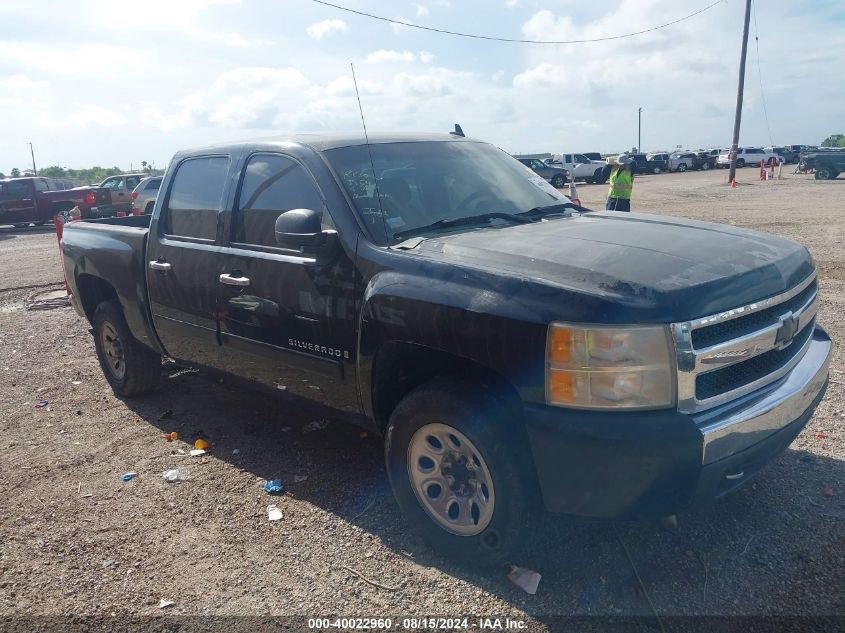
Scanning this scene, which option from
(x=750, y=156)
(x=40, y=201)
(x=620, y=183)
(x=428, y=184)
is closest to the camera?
(x=428, y=184)

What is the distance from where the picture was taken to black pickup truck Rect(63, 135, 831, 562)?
2629 millimetres

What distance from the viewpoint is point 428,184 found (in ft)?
A: 13.1

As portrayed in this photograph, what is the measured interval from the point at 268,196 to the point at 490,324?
181 centimetres

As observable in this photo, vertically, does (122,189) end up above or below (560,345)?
above

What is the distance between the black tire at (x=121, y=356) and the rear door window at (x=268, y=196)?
1.83 metres

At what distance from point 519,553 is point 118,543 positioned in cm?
200

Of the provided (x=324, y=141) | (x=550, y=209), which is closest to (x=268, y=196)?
(x=324, y=141)

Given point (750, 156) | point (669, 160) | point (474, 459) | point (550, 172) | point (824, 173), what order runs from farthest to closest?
point (750, 156)
point (669, 160)
point (550, 172)
point (824, 173)
point (474, 459)

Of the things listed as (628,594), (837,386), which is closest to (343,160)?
(628,594)

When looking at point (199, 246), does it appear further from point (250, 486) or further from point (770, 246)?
point (770, 246)

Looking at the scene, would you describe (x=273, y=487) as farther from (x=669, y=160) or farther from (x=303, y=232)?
(x=669, y=160)

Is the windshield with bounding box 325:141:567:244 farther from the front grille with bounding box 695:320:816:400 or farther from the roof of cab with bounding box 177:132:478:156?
the front grille with bounding box 695:320:816:400

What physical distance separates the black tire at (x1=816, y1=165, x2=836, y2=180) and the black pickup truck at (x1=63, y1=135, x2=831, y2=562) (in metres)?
34.0

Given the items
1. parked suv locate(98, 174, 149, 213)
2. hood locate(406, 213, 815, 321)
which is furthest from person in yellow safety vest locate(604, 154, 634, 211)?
parked suv locate(98, 174, 149, 213)
